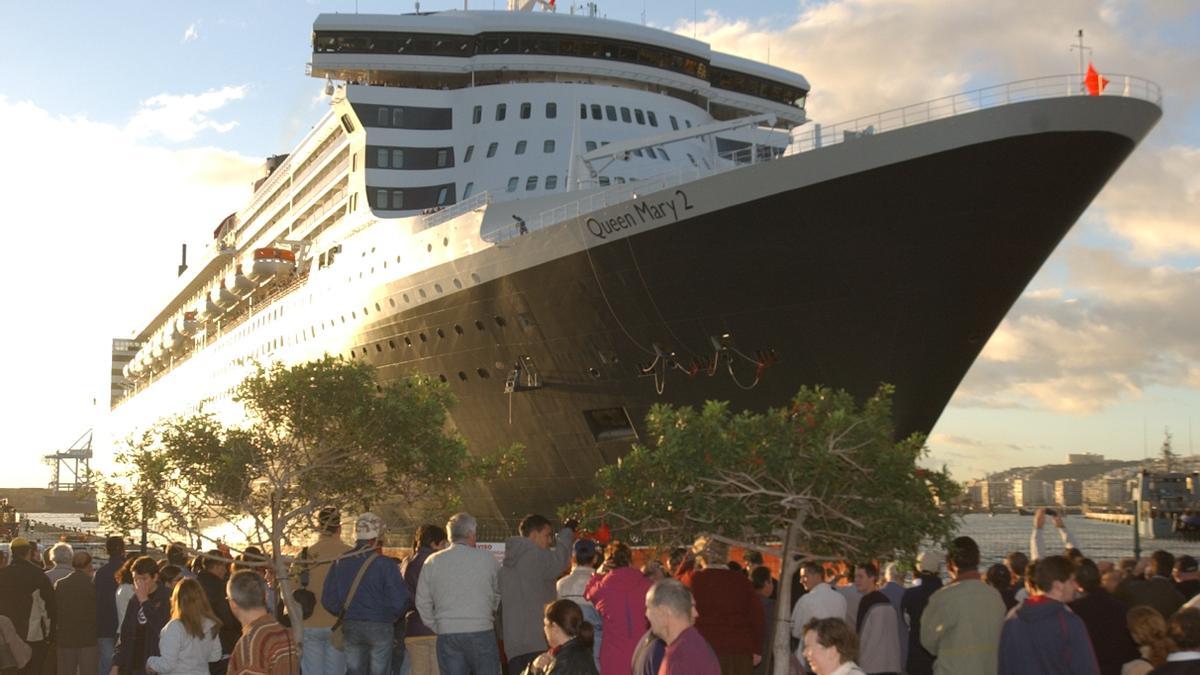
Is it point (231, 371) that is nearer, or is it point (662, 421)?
point (662, 421)

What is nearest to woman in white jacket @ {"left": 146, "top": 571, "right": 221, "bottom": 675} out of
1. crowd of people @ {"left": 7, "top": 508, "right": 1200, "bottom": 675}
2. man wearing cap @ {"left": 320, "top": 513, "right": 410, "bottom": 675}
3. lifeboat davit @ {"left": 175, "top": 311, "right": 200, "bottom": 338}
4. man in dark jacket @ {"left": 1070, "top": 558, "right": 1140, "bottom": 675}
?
crowd of people @ {"left": 7, "top": 508, "right": 1200, "bottom": 675}

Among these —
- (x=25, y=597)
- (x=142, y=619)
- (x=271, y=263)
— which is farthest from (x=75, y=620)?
(x=271, y=263)

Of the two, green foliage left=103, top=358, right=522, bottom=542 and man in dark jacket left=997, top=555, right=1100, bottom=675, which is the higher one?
green foliage left=103, top=358, right=522, bottom=542

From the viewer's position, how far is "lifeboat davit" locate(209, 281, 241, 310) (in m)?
51.4

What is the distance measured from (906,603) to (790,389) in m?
11.0

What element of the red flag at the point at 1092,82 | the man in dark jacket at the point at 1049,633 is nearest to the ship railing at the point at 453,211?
the red flag at the point at 1092,82

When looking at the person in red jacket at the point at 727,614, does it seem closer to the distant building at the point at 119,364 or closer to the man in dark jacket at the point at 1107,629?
the man in dark jacket at the point at 1107,629

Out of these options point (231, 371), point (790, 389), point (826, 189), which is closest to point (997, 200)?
point (826, 189)

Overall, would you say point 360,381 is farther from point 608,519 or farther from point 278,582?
point 608,519

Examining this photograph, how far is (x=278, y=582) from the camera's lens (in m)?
16.1

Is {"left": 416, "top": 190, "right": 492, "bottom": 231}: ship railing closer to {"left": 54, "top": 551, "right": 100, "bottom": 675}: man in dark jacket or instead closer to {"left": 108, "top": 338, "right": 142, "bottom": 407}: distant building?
{"left": 54, "top": 551, "right": 100, "bottom": 675}: man in dark jacket

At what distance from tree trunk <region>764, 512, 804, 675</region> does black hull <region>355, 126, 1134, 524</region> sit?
936 centimetres

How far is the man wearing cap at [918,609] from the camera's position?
414 inches

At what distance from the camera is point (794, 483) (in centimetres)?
1127
